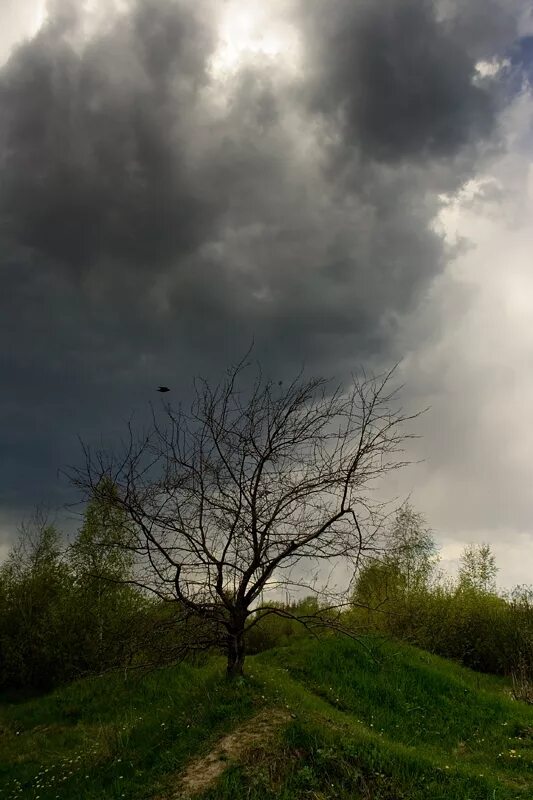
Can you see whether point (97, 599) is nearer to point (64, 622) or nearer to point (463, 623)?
point (64, 622)

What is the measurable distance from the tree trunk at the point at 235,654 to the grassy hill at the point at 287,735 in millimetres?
311

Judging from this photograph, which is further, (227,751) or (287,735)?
(287,735)

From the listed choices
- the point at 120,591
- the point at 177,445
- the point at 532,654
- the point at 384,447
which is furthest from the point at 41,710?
the point at 532,654

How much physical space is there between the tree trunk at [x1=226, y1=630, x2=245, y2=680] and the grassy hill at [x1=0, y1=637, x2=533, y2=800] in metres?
0.31

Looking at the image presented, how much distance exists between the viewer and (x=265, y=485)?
13125 millimetres

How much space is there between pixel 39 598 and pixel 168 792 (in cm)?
2173

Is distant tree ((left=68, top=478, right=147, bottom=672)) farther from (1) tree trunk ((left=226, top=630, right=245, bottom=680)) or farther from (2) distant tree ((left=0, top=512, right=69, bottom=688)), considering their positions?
(1) tree trunk ((left=226, top=630, right=245, bottom=680))

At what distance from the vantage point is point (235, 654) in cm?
1278

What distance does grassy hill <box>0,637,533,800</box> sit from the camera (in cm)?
888

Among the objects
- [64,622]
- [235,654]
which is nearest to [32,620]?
[64,622]

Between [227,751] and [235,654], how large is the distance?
3247 millimetres

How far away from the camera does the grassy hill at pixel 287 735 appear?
29.1 ft

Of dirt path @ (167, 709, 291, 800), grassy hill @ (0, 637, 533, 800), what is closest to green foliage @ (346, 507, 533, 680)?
grassy hill @ (0, 637, 533, 800)

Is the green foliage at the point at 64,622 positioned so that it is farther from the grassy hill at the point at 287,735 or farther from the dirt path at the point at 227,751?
the dirt path at the point at 227,751
